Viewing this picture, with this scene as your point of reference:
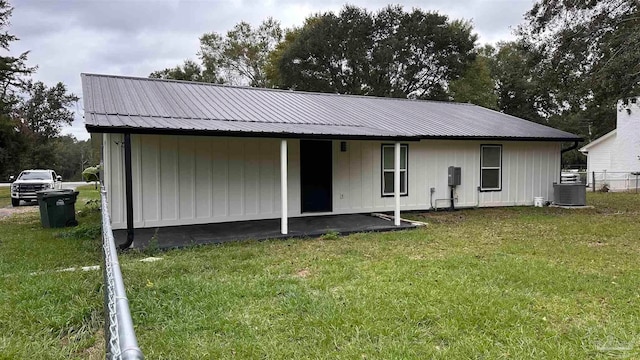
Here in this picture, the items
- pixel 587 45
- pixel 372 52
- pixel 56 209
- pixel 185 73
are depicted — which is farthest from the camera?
pixel 185 73

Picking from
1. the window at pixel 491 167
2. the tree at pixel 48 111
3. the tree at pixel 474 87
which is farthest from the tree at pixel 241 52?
the window at pixel 491 167

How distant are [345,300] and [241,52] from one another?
3195 cm

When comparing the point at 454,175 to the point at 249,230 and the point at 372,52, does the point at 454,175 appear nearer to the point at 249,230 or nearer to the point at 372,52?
the point at 249,230

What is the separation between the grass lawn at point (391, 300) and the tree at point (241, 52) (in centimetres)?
2872

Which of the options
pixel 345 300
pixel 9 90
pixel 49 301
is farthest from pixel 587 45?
pixel 9 90

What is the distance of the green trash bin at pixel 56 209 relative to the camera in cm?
909

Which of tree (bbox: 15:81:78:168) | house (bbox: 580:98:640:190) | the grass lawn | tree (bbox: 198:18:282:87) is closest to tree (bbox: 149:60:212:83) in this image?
tree (bbox: 198:18:282:87)

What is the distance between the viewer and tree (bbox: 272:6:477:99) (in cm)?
Answer: 2727

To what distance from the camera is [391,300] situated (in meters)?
4.08

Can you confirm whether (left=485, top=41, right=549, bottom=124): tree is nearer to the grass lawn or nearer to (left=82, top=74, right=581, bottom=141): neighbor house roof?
(left=82, top=74, right=581, bottom=141): neighbor house roof

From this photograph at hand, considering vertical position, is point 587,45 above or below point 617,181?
above

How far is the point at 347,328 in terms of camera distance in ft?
11.3

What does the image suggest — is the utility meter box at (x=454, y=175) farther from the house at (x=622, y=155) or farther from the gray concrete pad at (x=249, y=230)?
the house at (x=622, y=155)

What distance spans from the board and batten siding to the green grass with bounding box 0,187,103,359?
155 centimetres
